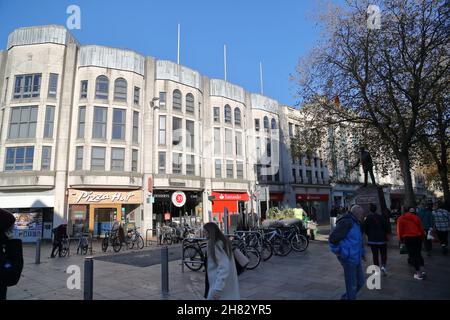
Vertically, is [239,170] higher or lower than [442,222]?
higher

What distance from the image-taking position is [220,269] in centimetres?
344

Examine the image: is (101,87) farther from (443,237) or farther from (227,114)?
(443,237)

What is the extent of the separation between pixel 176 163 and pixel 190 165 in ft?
5.45

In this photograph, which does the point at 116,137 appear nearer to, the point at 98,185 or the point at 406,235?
the point at 98,185

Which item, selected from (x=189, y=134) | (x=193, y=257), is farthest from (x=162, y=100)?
(x=193, y=257)

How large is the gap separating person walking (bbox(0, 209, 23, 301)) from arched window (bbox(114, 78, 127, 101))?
24103mm

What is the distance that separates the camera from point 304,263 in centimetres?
960

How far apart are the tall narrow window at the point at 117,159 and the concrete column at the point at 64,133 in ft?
11.4

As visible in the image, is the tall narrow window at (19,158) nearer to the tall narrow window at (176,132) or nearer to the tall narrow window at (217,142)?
the tall narrow window at (176,132)

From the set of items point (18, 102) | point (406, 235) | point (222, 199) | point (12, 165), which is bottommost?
point (406, 235)

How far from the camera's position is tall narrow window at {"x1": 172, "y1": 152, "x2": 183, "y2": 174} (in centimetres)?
2775
